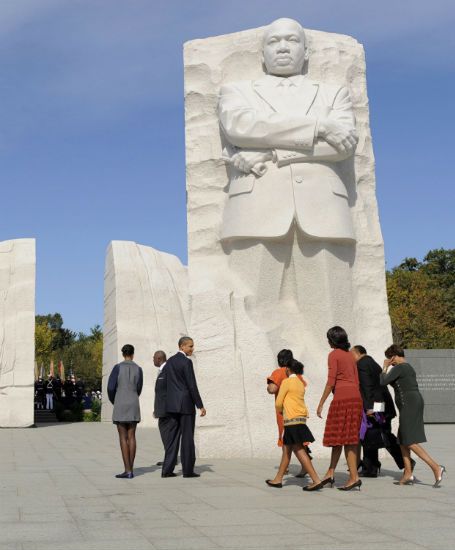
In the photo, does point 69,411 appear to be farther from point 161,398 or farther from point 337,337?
point 337,337

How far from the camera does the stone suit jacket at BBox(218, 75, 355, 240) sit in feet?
29.8

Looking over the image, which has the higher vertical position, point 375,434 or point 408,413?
point 408,413

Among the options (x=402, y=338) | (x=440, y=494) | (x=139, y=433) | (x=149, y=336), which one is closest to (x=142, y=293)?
Result: (x=149, y=336)

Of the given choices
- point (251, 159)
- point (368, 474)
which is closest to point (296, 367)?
point (368, 474)

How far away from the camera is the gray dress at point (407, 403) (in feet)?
21.6

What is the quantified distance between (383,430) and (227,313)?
2728 mm

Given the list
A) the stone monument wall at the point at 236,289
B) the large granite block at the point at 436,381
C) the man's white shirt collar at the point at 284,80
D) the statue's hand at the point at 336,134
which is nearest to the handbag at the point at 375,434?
the stone monument wall at the point at 236,289

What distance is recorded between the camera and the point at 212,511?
529cm

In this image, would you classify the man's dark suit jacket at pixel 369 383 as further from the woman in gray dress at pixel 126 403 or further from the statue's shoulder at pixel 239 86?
the statue's shoulder at pixel 239 86

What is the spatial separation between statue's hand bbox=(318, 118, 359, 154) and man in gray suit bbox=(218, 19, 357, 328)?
1cm

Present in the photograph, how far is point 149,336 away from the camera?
59.5 feet

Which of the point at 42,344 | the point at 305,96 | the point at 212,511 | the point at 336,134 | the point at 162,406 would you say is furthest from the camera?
the point at 42,344

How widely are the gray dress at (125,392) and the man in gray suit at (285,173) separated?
7.97 feet

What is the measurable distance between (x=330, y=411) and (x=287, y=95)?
451cm
